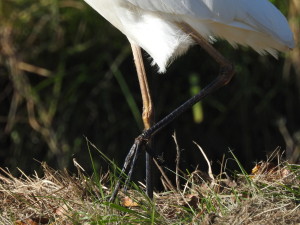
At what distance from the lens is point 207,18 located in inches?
110

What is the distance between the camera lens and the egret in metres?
Answer: 2.77

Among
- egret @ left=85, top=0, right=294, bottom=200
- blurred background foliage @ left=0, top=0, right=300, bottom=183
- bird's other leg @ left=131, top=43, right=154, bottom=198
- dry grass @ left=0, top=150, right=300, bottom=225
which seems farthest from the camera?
blurred background foliage @ left=0, top=0, right=300, bottom=183

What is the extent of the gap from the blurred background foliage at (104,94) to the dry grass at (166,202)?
1938 mm

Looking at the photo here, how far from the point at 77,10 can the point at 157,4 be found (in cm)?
203

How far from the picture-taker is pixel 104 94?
478 cm

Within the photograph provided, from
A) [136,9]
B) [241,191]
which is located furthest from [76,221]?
[136,9]

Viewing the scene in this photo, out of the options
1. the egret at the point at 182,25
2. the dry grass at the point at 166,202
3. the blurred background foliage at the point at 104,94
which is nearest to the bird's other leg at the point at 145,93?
the egret at the point at 182,25

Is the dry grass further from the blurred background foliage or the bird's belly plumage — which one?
the blurred background foliage

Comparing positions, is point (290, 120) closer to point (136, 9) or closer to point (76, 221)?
point (136, 9)

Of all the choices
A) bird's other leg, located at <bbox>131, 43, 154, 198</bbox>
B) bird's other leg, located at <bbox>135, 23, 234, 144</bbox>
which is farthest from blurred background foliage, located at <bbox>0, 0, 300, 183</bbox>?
bird's other leg, located at <bbox>135, 23, 234, 144</bbox>

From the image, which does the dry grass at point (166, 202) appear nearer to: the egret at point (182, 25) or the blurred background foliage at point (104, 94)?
the egret at point (182, 25)

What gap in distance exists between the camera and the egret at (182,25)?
2.77 meters

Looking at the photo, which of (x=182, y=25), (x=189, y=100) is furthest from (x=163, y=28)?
(x=189, y=100)

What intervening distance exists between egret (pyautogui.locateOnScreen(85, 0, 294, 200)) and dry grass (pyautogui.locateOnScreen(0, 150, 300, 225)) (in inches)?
10.0
